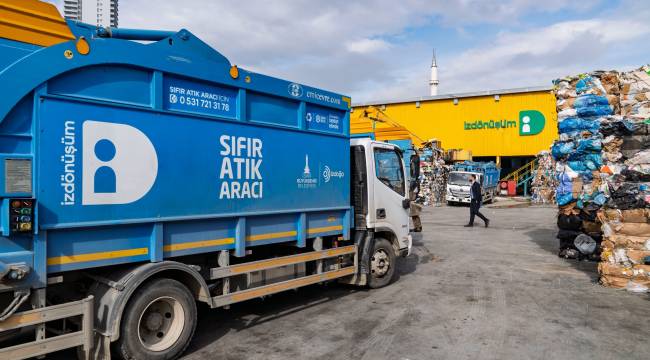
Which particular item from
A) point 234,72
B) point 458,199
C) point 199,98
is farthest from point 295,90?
point 458,199

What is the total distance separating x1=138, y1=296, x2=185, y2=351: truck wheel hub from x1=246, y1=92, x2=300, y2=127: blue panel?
2.31 m

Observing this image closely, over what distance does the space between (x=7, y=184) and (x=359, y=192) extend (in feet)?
16.4

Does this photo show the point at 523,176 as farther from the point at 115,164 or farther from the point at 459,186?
the point at 115,164

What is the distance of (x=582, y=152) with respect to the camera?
1004cm

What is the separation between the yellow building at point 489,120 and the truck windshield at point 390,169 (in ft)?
90.8

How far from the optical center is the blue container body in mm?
3857

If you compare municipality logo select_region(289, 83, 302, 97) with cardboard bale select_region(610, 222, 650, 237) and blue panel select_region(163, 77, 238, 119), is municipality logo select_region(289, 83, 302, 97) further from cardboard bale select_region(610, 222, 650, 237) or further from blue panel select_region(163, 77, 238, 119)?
cardboard bale select_region(610, 222, 650, 237)

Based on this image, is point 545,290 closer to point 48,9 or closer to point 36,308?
point 36,308

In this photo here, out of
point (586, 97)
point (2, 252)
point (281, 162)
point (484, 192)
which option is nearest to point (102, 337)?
point (2, 252)

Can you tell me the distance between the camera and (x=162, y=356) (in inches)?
184

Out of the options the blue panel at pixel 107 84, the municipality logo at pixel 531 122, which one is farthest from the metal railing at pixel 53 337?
the municipality logo at pixel 531 122

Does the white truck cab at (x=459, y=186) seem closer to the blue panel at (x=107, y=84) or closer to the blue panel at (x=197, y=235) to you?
the blue panel at (x=197, y=235)

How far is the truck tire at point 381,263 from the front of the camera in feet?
26.0

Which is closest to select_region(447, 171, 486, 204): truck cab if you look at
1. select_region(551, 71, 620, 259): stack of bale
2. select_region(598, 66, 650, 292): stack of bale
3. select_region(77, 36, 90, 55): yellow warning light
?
select_region(551, 71, 620, 259): stack of bale
